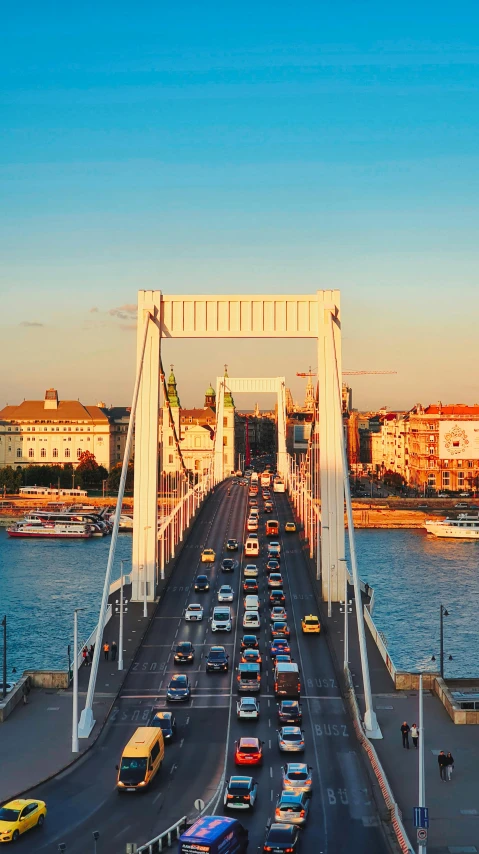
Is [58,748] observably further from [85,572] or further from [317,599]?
[85,572]

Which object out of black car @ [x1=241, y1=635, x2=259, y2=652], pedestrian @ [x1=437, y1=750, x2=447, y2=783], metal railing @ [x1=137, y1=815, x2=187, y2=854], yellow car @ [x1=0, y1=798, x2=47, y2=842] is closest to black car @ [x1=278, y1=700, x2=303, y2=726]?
pedestrian @ [x1=437, y1=750, x2=447, y2=783]

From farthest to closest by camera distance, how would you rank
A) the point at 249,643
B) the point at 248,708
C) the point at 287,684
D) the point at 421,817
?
the point at 249,643 < the point at 287,684 < the point at 248,708 < the point at 421,817

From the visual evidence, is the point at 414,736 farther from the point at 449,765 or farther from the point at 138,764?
the point at 138,764

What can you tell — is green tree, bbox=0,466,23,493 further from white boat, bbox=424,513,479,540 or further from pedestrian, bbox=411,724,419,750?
pedestrian, bbox=411,724,419,750

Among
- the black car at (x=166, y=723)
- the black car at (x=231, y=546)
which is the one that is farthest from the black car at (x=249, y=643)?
the black car at (x=231, y=546)

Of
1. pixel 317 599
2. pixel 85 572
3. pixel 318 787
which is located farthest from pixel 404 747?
pixel 85 572

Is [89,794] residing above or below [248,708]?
below

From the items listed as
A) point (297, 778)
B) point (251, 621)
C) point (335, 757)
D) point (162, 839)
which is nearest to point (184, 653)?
point (251, 621)
